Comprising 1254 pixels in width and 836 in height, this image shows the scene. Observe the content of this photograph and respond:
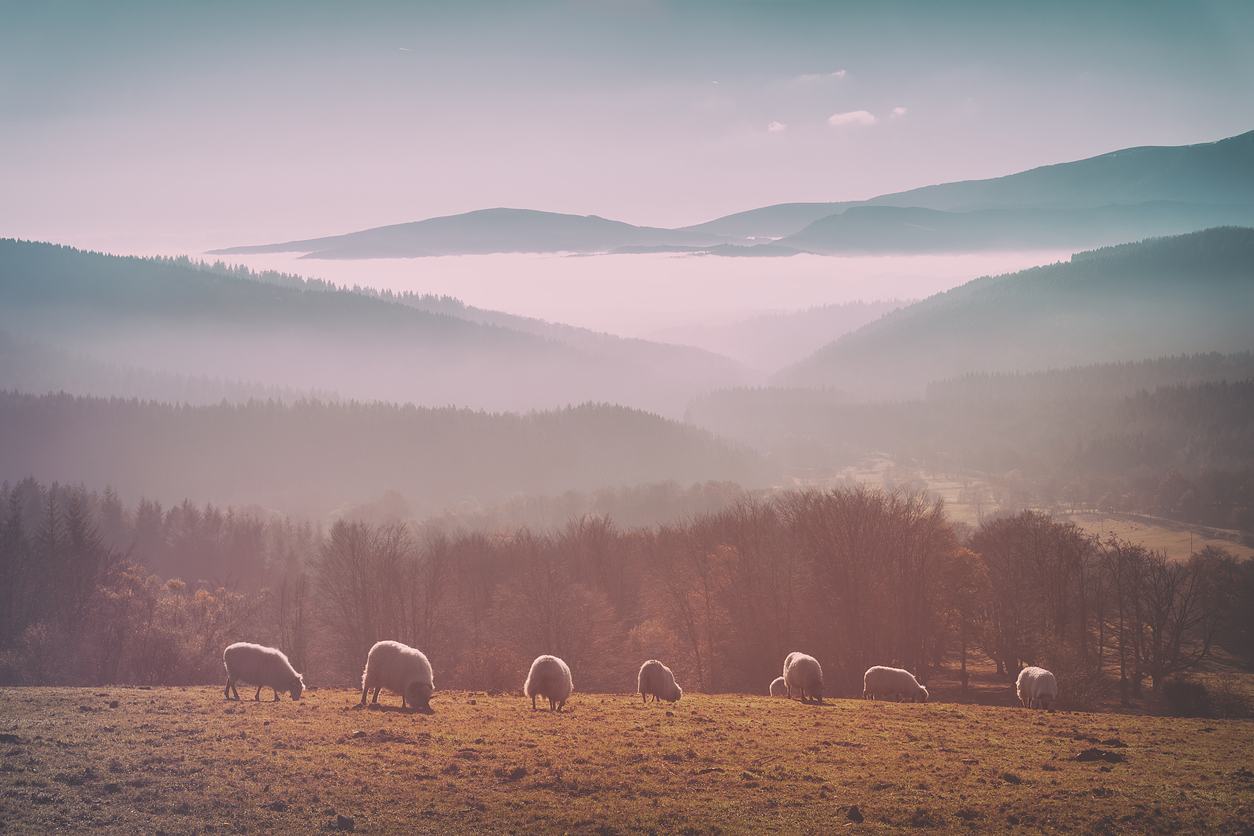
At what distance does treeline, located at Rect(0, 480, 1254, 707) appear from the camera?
4178 cm

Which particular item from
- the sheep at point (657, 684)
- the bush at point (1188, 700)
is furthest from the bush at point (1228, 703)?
the sheep at point (657, 684)

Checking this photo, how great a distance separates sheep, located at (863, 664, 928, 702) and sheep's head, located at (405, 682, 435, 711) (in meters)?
20.6

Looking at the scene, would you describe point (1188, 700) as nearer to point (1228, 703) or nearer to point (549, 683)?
point (1228, 703)

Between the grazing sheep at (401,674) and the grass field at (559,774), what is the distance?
0.94 metres

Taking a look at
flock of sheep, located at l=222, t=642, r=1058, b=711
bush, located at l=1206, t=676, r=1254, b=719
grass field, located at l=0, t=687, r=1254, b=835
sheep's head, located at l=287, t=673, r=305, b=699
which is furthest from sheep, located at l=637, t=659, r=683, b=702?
bush, located at l=1206, t=676, r=1254, b=719

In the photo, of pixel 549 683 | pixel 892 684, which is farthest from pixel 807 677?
pixel 549 683

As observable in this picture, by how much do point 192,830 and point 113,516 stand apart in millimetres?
139612

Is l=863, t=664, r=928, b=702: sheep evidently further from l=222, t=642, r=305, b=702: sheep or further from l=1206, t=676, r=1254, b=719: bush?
l=222, t=642, r=305, b=702: sheep

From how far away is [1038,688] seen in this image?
96.0 feet

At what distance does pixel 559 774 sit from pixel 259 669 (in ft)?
47.9

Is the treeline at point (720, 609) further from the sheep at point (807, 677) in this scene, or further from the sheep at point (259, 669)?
the sheep at point (259, 669)

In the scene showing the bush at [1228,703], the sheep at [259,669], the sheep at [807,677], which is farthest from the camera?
the bush at [1228,703]

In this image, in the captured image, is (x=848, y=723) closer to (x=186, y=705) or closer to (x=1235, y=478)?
(x=186, y=705)

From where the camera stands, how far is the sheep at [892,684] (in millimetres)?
30625
